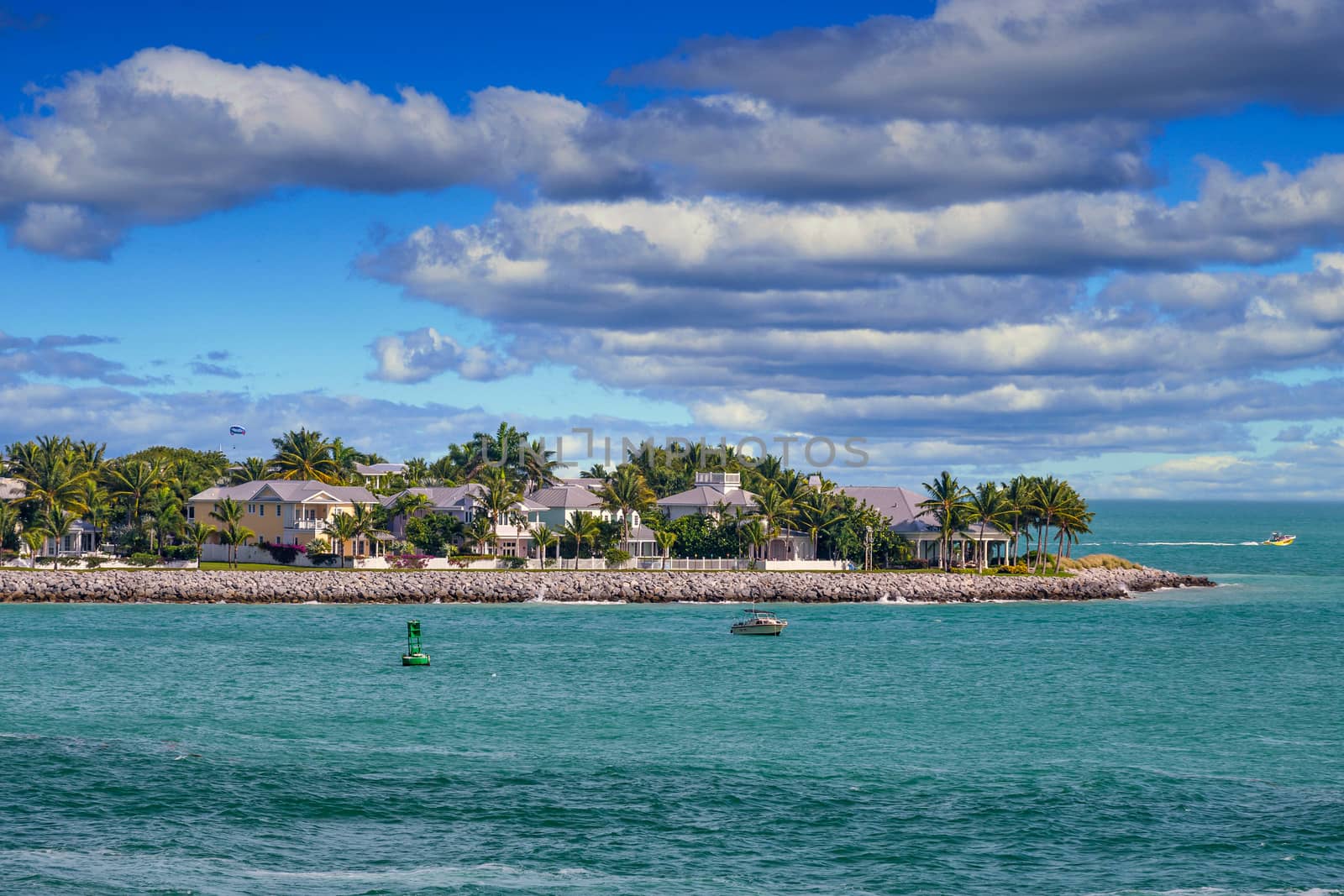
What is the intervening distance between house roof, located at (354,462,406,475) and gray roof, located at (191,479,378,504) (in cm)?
3859

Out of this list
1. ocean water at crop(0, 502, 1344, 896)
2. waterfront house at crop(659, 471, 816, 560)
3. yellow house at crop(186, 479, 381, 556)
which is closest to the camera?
ocean water at crop(0, 502, 1344, 896)

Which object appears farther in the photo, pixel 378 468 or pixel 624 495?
pixel 378 468

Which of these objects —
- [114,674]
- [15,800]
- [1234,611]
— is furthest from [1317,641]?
[15,800]

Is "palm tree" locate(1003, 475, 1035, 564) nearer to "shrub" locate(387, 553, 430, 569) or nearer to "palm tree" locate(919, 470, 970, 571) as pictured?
"palm tree" locate(919, 470, 970, 571)

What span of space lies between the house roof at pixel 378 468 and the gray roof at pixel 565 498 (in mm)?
39647

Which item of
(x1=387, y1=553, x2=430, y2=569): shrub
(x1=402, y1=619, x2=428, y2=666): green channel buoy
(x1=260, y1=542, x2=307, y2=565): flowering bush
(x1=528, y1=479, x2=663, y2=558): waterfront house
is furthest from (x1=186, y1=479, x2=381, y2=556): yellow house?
(x1=402, y1=619, x2=428, y2=666): green channel buoy

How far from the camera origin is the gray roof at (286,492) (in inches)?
5054

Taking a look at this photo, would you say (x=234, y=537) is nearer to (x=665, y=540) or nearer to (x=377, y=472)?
(x=665, y=540)

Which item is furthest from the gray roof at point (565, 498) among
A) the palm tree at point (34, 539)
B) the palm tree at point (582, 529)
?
the palm tree at point (34, 539)

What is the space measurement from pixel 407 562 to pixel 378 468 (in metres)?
71.0

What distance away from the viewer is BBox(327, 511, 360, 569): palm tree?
119 metres

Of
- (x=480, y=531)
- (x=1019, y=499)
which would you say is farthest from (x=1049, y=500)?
(x=480, y=531)

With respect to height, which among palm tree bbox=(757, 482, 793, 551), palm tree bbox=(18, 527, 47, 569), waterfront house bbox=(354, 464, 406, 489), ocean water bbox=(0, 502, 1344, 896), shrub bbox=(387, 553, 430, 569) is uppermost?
waterfront house bbox=(354, 464, 406, 489)

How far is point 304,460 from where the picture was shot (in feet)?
469
